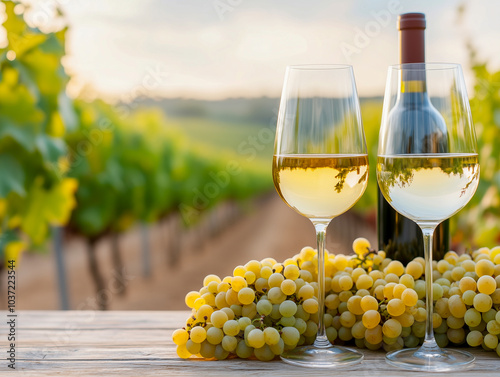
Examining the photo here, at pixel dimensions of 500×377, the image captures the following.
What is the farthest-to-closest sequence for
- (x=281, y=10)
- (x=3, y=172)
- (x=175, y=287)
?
(x=281, y=10) → (x=175, y=287) → (x=3, y=172)

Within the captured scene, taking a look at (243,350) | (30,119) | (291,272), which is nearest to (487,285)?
(291,272)

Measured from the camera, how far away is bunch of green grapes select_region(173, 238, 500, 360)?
1.10 meters

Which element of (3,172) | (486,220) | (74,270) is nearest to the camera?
(3,172)

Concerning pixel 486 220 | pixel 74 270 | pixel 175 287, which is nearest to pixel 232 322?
pixel 486 220

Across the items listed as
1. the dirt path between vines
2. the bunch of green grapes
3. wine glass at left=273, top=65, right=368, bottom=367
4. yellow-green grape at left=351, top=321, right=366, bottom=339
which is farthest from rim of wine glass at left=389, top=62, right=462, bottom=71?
the dirt path between vines

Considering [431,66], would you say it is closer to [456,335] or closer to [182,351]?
[456,335]

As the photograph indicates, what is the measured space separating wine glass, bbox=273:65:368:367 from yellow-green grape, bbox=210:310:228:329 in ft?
0.40

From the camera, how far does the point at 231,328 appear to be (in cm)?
109

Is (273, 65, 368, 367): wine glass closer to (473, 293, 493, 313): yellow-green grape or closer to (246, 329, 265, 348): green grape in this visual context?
(246, 329, 265, 348): green grape

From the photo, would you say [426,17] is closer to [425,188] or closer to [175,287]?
[425,188]

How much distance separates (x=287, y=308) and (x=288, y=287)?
39 millimetres

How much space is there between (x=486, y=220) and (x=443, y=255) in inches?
148

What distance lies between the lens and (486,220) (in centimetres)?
480

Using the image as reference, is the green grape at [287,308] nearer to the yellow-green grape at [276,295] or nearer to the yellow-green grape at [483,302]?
the yellow-green grape at [276,295]
